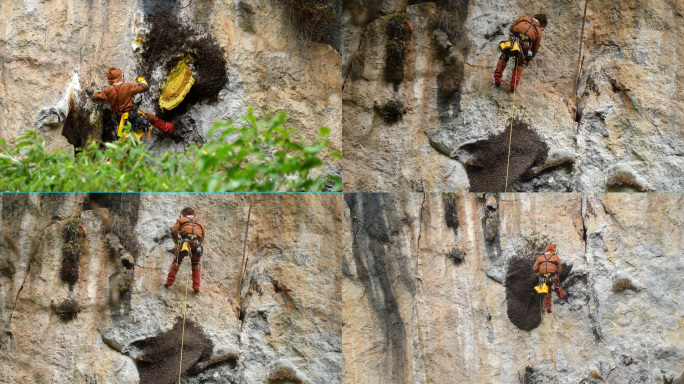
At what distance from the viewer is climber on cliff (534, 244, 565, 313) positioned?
32.8 ft

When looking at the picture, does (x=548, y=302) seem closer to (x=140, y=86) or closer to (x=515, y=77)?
(x=515, y=77)

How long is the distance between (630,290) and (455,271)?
250 centimetres

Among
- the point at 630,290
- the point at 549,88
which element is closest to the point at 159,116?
the point at 549,88

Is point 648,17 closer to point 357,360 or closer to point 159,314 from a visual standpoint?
point 357,360

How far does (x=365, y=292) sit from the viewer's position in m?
9.81

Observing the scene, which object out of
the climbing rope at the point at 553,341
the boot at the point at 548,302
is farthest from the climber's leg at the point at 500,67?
the climbing rope at the point at 553,341

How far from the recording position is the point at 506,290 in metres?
10.1

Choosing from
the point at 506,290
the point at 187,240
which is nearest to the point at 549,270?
the point at 506,290

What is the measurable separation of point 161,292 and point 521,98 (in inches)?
253

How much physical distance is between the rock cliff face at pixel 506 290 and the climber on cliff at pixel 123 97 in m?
3.52

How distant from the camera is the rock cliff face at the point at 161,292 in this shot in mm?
9250

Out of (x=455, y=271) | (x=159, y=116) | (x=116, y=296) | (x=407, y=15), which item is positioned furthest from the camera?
(x=407, y=15)

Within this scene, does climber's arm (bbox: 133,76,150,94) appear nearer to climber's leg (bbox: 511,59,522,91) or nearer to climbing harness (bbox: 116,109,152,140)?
climbing harness (bbox: 116,109,152,140)

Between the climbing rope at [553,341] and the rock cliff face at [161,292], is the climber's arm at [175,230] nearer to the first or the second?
the rock cliff face at [161,292]
